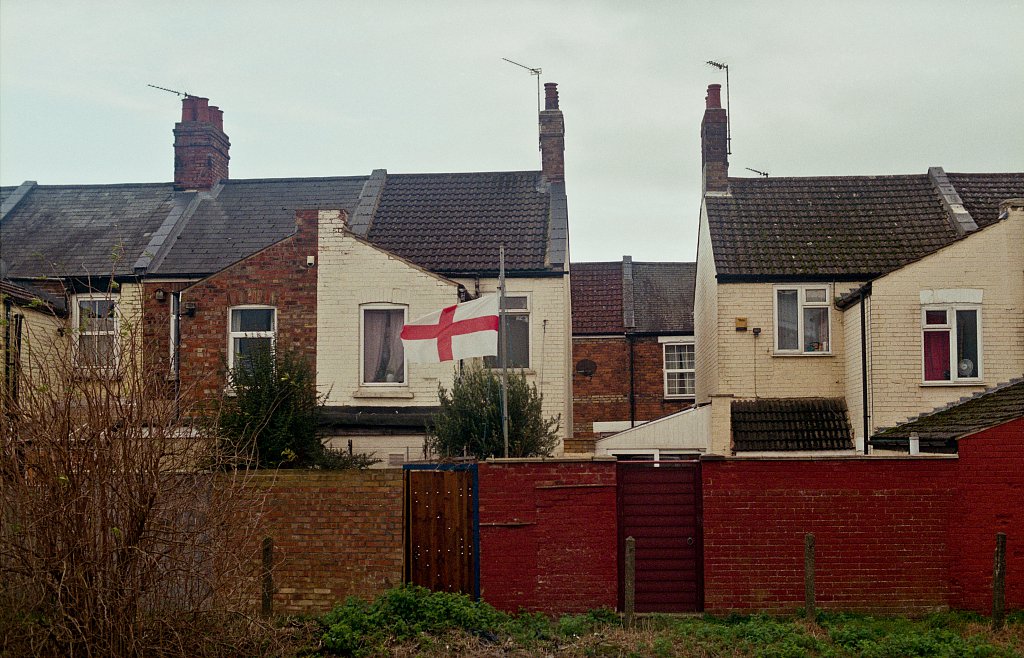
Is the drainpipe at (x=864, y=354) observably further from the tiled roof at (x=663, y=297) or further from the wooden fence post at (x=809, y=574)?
the tiled roof at (x=663, y=297)

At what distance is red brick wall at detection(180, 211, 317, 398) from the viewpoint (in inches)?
864

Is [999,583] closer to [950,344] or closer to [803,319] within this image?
[950,344]

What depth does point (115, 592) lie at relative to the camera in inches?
415

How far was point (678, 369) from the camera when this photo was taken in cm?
3453

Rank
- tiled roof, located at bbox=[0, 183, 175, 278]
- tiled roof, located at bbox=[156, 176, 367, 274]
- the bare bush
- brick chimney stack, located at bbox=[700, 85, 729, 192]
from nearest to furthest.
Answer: the bare bush → tiled roof, located at bbox=[156, 176, 367, 274] → tiled roof, located at bbox=[0, 183, 175, 278] → brick chimney stack, located at bbox=[700, 85, 729, 192]

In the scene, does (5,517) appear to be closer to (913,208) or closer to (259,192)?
(259,192)

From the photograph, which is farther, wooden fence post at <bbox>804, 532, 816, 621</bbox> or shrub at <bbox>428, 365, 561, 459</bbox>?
shrub at <bbox>428, 365, 561, 459</bbox>

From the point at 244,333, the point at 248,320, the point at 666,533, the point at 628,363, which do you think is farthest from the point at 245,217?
the point at 666,533

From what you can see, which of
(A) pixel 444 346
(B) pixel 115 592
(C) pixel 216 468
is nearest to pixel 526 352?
(A) pixel 444 346

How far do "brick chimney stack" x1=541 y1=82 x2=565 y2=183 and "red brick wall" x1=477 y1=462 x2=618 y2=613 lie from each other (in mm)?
13613

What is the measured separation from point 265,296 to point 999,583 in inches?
569

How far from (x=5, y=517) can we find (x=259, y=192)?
19403mm

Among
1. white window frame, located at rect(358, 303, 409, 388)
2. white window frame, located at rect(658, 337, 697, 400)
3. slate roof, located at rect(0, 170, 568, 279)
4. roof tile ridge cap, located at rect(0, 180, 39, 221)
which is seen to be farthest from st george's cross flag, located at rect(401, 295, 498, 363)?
white window frame, located at rect(658, 337, 697, 400)

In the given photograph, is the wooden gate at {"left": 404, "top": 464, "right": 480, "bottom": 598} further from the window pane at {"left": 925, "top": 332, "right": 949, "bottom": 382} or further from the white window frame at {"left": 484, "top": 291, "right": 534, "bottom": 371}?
the window pane at {"left": 925, "top": 332, "right": 949, "bottom": 382}
